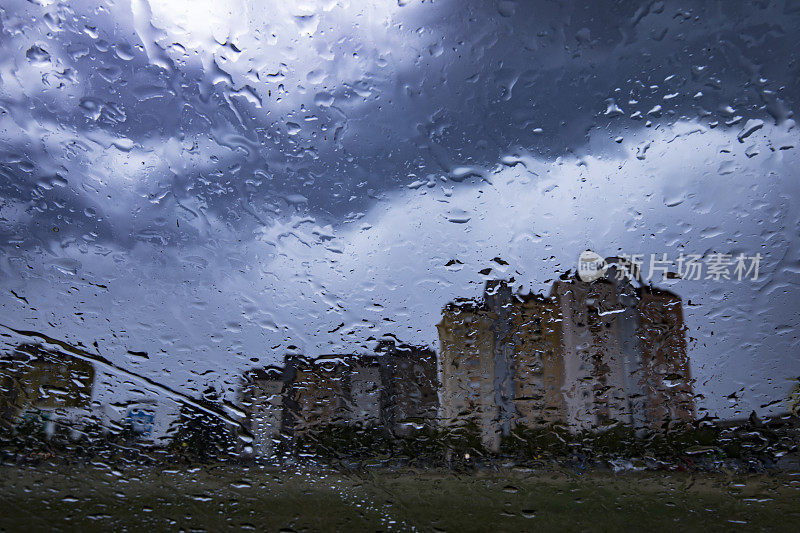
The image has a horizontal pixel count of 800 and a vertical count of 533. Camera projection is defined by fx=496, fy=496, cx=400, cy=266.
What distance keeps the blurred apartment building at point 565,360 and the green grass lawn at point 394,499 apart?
217mm

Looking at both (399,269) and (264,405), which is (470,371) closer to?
(399,269)

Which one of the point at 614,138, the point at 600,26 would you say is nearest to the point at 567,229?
the point at 614,138

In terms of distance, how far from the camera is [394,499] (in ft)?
6.23

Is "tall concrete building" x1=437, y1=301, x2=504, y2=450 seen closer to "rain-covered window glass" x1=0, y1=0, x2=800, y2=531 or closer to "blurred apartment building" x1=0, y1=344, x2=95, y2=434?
"rain-covered window glass" x1=0, y1=0, x2=800, y2=531

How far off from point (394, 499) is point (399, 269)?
34.8 inches

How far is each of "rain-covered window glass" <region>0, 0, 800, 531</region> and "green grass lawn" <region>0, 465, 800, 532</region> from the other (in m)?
0.01

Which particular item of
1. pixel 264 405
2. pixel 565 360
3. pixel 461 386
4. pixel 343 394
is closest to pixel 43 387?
pixel 264 405

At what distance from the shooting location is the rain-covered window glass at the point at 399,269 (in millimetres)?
1623

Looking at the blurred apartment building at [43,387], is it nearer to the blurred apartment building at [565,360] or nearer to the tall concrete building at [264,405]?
the tall concrete building at [264,405]

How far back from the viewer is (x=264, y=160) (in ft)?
5.73

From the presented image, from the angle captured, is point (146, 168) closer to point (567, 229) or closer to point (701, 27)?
point (567, 229)

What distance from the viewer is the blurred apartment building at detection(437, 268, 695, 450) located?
1.81 meters

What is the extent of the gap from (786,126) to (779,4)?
381mm

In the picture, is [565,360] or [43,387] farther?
[565,360]
